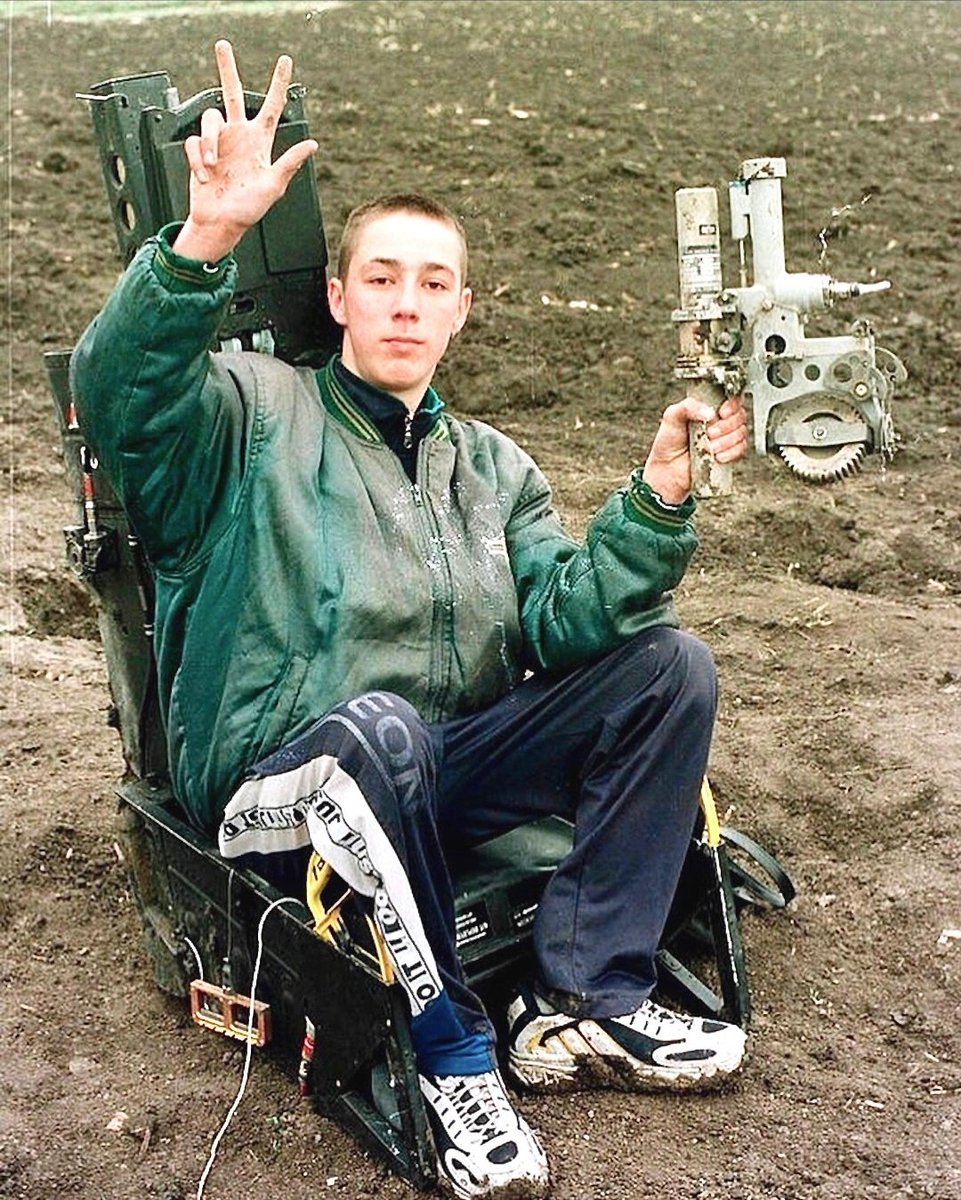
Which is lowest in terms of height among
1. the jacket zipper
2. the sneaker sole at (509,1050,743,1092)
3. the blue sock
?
the sneaker sole at (509,1050,743,1092)

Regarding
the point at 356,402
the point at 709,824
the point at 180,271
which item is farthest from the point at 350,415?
the point at 709,824

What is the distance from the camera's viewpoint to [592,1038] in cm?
305

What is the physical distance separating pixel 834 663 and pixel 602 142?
19.6ft

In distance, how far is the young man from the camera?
278 centimetres

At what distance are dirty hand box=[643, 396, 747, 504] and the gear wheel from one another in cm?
8

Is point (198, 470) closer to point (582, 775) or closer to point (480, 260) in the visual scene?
point (582, 775)

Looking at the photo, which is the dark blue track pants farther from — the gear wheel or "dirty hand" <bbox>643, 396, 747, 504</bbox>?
the gear wheel

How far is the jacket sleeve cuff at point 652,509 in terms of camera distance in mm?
3098

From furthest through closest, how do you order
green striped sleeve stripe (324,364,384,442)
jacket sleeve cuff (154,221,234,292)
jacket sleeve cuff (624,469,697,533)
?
green striped sleeve stripe (324,364,384,442) → jacket sleeve cuff (624,469,697,533) → jacket sleeve cuff (154,221,234,292)

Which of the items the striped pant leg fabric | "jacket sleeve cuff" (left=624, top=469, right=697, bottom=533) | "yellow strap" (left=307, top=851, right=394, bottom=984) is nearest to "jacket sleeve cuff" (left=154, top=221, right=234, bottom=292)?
the striped pant leg fabric

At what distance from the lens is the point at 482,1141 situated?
2791mm

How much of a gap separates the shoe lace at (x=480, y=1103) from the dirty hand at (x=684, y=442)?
3.58ft

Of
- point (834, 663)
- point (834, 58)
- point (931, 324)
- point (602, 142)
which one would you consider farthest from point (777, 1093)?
point (834, 58)

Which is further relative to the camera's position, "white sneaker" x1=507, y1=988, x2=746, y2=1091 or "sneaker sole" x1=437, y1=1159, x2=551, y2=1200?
"white sneaker" x1=507, y1=988, x2=746, y2=1091
